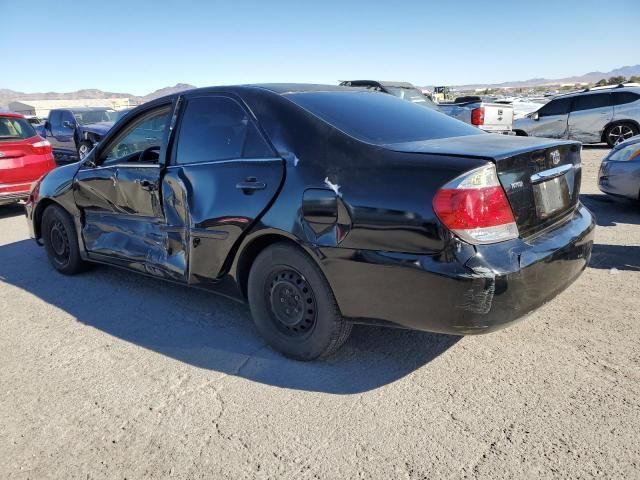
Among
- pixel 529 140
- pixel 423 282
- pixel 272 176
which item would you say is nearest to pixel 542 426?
pixel 423 282

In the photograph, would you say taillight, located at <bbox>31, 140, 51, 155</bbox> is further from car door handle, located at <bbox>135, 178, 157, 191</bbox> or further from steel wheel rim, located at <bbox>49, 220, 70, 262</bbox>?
car door handle, located at <bbox>135, 178, 157, 191</bbox>

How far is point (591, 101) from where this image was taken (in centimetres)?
1378

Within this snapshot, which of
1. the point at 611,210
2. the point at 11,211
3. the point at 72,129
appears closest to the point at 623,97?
the point at 611,210

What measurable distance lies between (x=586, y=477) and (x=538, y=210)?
1.34 m

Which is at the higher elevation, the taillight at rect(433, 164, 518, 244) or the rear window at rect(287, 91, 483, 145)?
the rear window at rect(287, 91, 483, 145)

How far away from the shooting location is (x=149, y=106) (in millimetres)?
4078

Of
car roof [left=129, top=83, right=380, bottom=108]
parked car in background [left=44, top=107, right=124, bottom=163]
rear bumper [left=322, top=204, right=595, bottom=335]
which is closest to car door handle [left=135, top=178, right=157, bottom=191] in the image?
car roof [left=129, top=83, right=380, bottom=108]

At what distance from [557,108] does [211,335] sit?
1373 centimetres

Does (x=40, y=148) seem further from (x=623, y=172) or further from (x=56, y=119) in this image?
(x=623, y=172)

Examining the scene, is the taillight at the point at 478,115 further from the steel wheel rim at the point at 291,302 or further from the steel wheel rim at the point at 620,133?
the steel wheel rim at the point at 291,302

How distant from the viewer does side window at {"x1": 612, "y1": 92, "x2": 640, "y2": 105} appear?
13.2m

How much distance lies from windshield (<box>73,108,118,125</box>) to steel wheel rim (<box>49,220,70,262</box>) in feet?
40.4

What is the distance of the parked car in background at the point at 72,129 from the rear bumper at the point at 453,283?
13.6 m

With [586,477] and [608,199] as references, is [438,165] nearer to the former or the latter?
[586,477]
